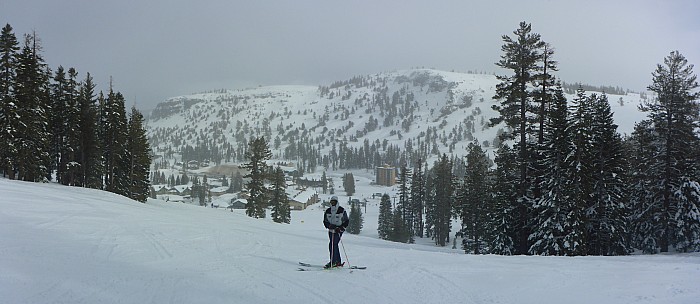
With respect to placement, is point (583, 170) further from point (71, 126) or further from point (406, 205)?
point (406, 205)

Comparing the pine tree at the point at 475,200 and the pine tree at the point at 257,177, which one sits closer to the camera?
the pine tree at the point at 475,200

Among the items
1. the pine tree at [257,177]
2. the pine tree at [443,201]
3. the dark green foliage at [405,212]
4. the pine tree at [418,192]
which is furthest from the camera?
the dark green foliage at [405,212]

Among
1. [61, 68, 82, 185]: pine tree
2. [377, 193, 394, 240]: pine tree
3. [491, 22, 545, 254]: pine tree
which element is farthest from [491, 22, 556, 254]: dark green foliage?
[377, 193, 394, 240]: pine tree

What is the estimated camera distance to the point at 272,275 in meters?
10.4

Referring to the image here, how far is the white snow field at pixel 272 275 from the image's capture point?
8.35m

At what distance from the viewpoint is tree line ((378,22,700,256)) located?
21.5m

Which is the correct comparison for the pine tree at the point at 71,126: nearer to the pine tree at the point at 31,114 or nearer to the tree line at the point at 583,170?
the pine tree at the point at 31,114

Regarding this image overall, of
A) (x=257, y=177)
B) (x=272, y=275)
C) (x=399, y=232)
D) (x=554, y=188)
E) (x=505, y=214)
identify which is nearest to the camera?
(x=272, y=275)

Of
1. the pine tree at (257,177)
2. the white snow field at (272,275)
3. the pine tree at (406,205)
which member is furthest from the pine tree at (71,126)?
the pine tree at (406,205)

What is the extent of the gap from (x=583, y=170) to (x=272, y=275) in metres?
18.6

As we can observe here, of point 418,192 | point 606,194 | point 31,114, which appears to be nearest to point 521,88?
point 606,194

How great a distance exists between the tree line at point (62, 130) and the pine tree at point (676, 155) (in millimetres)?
47633

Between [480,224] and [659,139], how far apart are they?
16.7 metres

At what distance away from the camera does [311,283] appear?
964 centimetres
